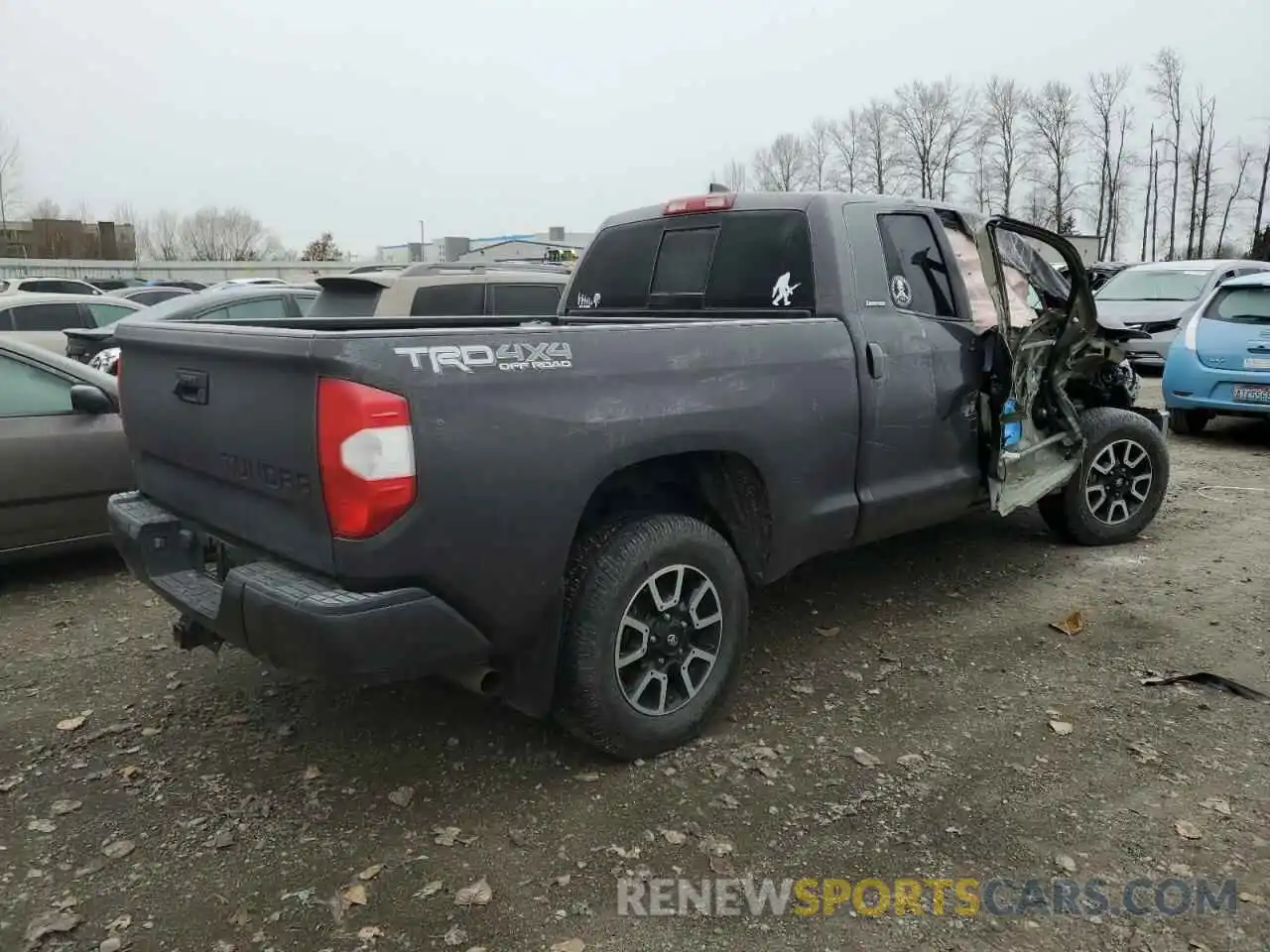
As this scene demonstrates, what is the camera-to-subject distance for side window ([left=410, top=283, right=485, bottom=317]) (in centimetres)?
813

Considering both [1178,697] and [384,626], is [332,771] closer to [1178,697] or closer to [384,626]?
[384,626]

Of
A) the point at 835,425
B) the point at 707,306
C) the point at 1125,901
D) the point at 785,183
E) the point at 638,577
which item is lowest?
the point at 1125,901

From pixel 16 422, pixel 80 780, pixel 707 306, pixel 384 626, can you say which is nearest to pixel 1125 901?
pixel 384 626

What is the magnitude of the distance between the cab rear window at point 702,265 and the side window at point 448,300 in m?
3.21

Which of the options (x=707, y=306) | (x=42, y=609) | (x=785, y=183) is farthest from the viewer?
(x=785, y=183)

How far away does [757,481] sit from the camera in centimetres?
371

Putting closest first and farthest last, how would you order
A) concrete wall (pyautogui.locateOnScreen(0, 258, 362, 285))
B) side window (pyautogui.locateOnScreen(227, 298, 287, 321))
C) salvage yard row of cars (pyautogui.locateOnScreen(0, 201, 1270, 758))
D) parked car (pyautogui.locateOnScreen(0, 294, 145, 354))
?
1. salvage yard row of cars (pyautogui.locateOnScreen(0, 201, 1270, 758))
2. side window (pyautogui.locateOnScreen(227, 298, 287, 321))
3. parked car (pyautogui.locateOnScreen(0, 294, 145, 354))
4. concrete wall (pyautogui.locateOnScreen(0, 258, 362, 285))

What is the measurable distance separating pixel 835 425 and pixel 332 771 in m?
2.27

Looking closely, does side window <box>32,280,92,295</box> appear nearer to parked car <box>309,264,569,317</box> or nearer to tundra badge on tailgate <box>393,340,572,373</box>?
parked car <box>309,264,569,317</box>

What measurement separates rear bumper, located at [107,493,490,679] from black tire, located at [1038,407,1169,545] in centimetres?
408

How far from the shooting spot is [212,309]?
32.0 feet

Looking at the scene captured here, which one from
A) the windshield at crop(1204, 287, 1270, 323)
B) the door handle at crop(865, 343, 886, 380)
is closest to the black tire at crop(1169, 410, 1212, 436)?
the windshield at crop(1204, 287, 1270, 323)

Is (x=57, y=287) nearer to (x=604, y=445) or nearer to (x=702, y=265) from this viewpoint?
(x=702, y=265)

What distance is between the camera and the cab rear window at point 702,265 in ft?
13.8
